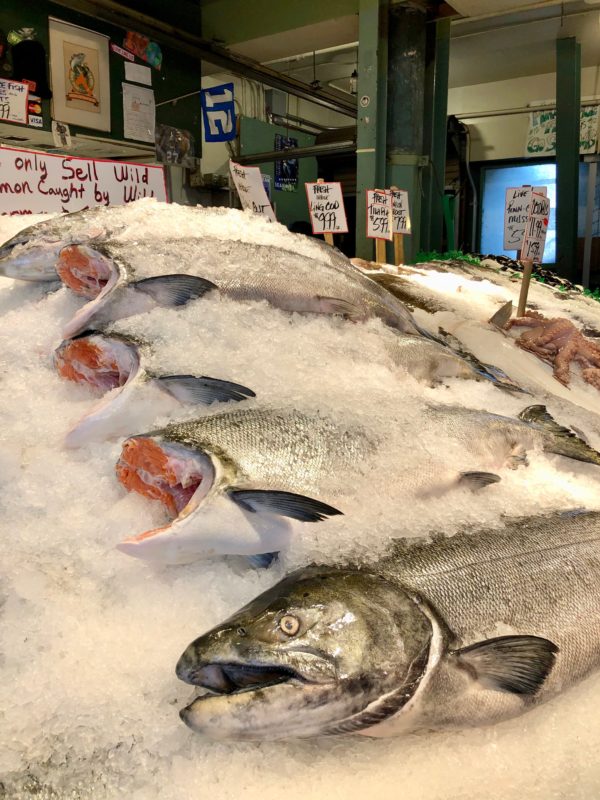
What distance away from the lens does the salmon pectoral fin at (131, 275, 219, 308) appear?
6.67 feet

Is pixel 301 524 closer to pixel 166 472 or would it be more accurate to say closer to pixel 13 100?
pixel 166 472

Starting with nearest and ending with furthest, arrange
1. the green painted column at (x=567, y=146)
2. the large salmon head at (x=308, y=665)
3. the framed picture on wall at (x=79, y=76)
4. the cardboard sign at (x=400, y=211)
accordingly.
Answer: the large salmon head at (x=308, y=665), the cardboard sign at (x=400, y=211), the framed picture on wall at (x=79, y=76), the green painted column at (x=567, y=146)

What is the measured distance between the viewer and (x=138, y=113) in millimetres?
6801

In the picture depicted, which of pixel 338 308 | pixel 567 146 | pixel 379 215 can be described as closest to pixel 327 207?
pixel 379 215

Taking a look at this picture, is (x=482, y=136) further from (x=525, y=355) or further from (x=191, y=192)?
(x=525, y=355)

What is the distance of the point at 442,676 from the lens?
43.5 inches

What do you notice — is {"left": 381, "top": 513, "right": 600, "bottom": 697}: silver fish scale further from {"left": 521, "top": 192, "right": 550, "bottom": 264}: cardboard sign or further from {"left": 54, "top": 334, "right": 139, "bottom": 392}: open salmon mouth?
{"left": 521, "top": 192, "right": 550, "bottom": 264}: cardboard sign

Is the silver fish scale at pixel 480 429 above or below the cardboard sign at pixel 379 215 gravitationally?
below

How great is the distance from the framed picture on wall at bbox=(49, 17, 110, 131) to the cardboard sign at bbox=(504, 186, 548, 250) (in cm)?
445

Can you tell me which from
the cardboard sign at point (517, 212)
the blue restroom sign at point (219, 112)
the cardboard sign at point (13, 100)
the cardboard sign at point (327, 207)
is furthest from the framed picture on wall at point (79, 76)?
the cardboard sign at point (517, 212)

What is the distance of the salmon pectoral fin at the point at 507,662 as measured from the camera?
1111 millimetres

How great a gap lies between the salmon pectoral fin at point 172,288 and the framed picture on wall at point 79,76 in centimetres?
491

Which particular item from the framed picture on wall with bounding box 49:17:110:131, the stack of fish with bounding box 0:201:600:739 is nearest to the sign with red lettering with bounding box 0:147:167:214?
the stack of fish with bounding box 0:201:600:739

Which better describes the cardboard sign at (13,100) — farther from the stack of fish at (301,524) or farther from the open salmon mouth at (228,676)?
the open salmon mouth at (228,676)
